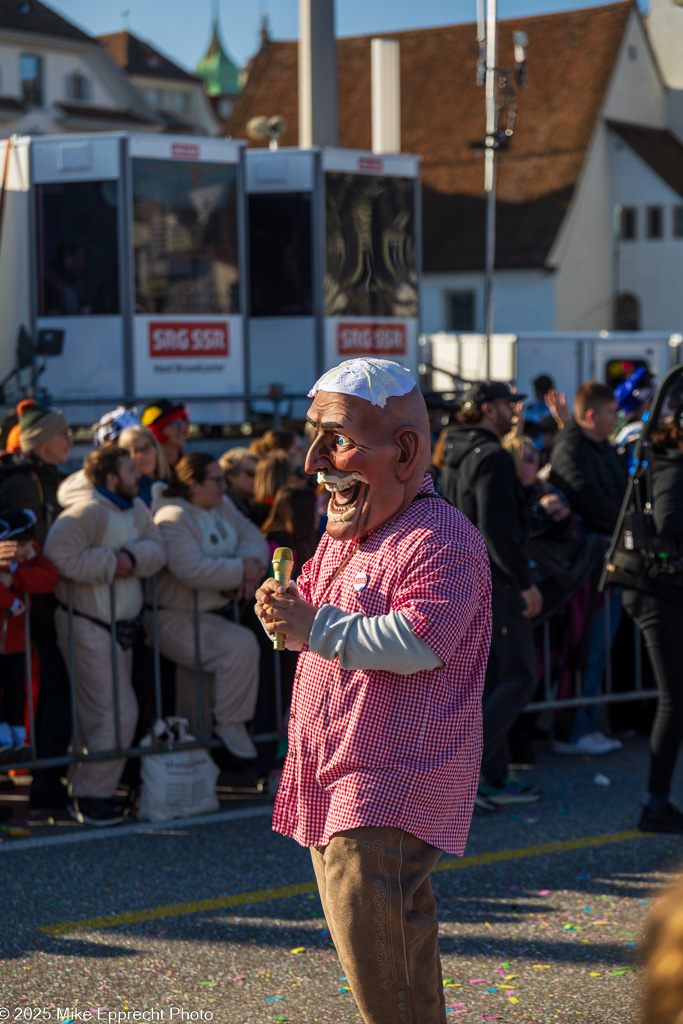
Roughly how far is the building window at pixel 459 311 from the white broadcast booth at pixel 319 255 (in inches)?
892

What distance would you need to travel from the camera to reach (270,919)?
16.5 feet

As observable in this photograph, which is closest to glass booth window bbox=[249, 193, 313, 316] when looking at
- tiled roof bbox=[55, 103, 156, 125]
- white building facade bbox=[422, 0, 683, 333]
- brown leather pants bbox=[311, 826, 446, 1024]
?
brown leather pants bbox=[311, 826, 446, 1024]

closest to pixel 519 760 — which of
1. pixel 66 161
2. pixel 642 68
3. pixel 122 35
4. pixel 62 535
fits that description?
pixel 62 535

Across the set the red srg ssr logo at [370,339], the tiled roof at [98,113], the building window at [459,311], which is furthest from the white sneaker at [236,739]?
the tiled roof at [98,113]

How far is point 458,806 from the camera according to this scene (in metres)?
3.19

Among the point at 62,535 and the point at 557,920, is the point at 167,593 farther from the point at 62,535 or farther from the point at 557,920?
the point at 557,920

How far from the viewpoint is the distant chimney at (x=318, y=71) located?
18344mm

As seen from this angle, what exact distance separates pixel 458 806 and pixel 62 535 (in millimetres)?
3574

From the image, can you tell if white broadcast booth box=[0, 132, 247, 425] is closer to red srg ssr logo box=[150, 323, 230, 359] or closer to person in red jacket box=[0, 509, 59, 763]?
red srg ssr logo box=[150, 323, 230, 359]

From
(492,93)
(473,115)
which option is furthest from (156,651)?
(473,115)

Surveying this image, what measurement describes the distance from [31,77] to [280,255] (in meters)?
39.4

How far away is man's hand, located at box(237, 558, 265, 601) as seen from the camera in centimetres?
671

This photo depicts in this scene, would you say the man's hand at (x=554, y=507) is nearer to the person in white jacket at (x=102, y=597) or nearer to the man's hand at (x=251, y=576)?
the man's hand at (x=251, y=576)

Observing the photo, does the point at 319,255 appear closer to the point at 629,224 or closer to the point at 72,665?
→ the point at 72,665
